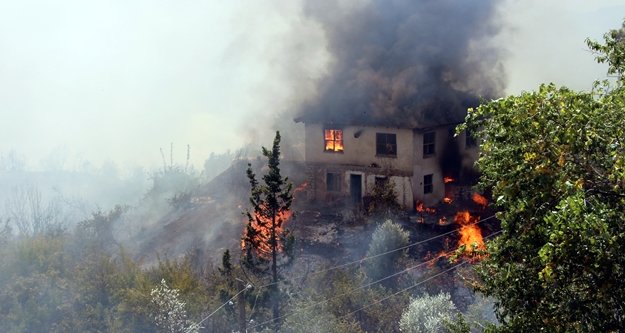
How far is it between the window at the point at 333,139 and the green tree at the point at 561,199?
1048 inches

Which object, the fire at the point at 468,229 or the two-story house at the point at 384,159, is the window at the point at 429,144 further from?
the fire at the point at 468,229

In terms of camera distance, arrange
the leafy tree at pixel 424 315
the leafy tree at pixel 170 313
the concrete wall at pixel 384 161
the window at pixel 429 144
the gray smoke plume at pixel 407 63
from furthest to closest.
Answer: the gray smoke plume at pixel 407 63 < the window at pixel 429 144 < the concrete wall at pixel 384 161 < the leafy tree at pixel 170 313 < the leafy tree at pixel 424 315

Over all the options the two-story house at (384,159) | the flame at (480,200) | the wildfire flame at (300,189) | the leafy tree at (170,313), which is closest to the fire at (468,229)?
the flame at (480,200)

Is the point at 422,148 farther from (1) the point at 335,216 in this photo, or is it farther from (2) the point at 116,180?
(2) the point at 116,180

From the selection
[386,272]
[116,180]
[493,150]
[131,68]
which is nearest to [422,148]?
[386,272]

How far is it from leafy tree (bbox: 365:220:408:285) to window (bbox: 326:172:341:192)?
7915mm

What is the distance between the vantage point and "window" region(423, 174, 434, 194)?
3625cm

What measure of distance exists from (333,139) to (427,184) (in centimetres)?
594

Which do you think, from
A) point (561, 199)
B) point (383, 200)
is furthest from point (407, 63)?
point (561, 199)

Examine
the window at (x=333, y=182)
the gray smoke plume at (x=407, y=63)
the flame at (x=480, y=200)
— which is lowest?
the flame at (x=480, y=200)

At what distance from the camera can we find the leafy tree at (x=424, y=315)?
2350cm

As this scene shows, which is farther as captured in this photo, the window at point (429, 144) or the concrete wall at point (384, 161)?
the window at point (429, 144)

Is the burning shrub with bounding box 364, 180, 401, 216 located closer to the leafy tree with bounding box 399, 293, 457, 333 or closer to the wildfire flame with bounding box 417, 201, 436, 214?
the wildfire flame with bounding box 417, 201, 436, 214

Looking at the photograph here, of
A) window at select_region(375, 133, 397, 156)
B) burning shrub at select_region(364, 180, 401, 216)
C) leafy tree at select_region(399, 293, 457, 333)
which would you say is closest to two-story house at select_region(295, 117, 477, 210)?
window at select_region(375, 133, 397, 156)
